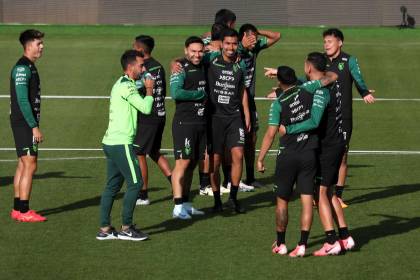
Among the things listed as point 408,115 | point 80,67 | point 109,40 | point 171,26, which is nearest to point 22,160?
point 408,115

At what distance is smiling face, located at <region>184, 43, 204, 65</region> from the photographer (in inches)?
607

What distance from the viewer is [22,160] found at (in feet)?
50.6

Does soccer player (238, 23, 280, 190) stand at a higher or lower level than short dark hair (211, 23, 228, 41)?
lower

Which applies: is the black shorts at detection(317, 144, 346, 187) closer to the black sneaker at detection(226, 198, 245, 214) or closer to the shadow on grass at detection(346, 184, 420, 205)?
the black sneaker at detection(226, 198, 245, 214)

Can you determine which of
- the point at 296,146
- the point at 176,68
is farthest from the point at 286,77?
the point at 176,68

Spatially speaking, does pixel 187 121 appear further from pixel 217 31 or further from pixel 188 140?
pixel 217 31

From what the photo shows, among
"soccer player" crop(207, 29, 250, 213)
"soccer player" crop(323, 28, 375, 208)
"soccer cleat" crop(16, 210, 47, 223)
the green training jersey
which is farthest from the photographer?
"soccer player" crop(323, 28, 375, 208)

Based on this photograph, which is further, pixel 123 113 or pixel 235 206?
pixel 235 206

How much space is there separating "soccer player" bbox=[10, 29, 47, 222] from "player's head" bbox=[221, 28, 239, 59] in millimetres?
2512

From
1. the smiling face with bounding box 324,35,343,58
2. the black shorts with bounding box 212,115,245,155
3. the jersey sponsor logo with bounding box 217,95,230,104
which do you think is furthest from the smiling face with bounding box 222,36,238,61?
the smiling face with bounding box 324,35,343,58

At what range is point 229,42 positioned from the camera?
15.6m

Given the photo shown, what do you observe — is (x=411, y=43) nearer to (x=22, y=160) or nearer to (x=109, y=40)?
(x=109, y=40)

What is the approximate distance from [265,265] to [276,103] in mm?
1895

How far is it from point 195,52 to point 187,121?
0.99 metres
